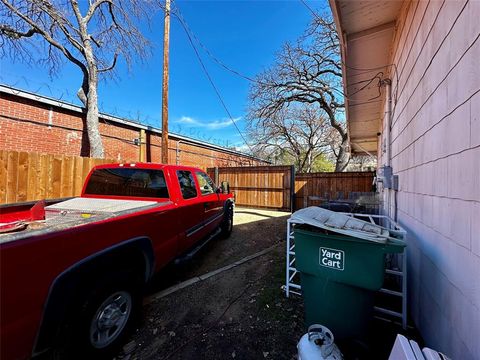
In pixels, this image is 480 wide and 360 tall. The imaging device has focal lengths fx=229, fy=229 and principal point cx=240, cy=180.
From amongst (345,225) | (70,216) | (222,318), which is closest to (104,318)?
(70,216)

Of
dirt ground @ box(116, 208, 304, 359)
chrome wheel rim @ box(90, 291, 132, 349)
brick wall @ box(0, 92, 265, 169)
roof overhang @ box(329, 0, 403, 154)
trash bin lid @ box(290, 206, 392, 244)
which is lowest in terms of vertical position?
dirt ground @ box(116, 208, 304, 359)

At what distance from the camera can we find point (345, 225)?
207 centimetres

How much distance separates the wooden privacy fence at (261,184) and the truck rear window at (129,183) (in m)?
8.63

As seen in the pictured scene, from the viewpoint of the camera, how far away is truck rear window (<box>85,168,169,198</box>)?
3.44m

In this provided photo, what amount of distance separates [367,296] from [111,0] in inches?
516

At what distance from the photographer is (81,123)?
8633mm

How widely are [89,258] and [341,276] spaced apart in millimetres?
2143

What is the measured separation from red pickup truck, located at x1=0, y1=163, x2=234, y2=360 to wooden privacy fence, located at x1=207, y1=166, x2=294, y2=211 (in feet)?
26.9

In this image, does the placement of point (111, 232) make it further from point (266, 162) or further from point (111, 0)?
point (266, 162)

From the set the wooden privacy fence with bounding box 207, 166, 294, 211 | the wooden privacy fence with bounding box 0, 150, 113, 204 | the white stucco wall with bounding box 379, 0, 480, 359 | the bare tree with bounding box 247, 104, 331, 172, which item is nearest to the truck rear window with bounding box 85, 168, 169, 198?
the white stucco wall with bounding box 379, 0, 480, 359

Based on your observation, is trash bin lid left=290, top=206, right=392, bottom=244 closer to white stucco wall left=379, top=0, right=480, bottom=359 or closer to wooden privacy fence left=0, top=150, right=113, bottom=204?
white stucco wall left=379, top=0, right=480, bottom=359

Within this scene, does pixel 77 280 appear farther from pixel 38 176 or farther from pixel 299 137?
pixel 299 137

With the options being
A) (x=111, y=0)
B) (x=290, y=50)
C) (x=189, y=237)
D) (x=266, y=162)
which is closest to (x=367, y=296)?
(x=189, y=237)

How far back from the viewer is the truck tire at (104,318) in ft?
6.12
